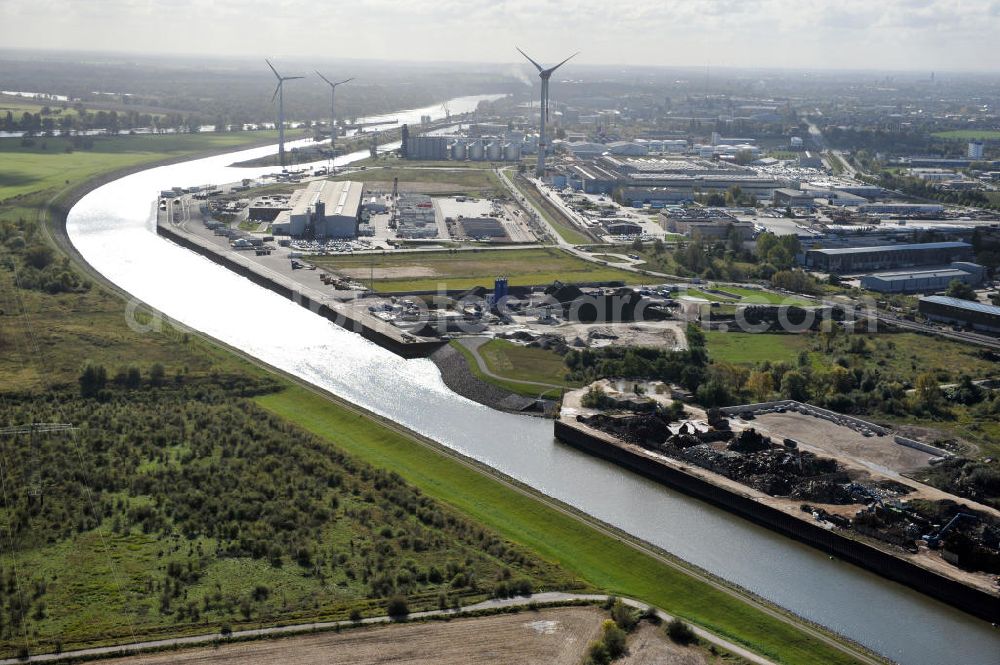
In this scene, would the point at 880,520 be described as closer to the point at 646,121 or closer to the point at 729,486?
the point at 729,486

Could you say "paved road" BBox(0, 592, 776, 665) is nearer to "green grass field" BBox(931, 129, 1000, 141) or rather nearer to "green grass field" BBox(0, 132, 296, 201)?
"green grass field" BBox(0, 132, 296, 201)

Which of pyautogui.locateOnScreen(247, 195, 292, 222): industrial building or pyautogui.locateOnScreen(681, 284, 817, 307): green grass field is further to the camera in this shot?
pyautogui.locateOnScreen(247, 195, 292, 222): industrial building

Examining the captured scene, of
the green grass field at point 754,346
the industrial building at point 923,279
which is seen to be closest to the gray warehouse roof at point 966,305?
the industrial building at point 923,279

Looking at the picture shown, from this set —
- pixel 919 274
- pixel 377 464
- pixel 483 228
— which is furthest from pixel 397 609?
pixel 483 228

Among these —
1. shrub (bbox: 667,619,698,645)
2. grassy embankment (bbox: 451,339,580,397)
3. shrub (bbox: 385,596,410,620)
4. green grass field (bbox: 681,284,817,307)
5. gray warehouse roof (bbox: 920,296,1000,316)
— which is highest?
gray warehouse roof (bbox: 920,296,1000,316)

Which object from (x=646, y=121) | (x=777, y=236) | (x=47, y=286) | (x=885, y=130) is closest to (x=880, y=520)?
(x=47, y=286)

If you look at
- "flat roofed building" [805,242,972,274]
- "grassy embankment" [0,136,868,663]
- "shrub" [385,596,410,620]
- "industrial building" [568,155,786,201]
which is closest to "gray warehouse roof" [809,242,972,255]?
"flat roofed building" [805,242,972,274]
